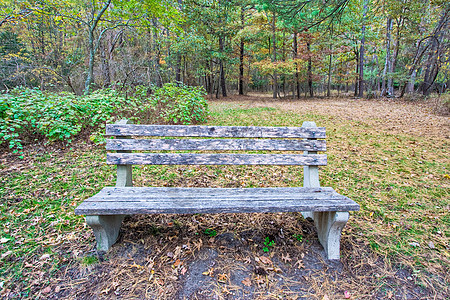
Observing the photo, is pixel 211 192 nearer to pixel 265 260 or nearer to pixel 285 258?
pixel 265 260

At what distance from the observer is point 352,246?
2.26m

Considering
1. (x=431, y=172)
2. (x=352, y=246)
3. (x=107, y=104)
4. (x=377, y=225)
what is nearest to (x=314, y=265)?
(x=352, y=246)

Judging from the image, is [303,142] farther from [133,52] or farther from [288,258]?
[133,52]

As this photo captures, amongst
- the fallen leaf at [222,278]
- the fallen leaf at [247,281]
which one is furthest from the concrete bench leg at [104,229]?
the fallen leaf at [247,281]

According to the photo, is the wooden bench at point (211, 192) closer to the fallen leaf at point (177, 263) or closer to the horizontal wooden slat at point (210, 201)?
the horizontal wooden slat at point (210, 201)

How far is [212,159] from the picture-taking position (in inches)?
93.7

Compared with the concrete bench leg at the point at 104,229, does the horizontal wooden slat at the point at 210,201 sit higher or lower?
higher

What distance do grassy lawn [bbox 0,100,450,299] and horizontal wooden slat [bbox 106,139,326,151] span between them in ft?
2.94

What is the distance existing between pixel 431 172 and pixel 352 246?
2848 millimetres

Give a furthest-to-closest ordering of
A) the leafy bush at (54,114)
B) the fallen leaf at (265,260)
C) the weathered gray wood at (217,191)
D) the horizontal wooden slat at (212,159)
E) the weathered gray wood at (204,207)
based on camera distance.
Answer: the leafy bush at (54,114), the horizontal wooden slat at (212,159), the weathered gray wood at (217,191), the fallen leaf at (265,260), the weathered gray wood at (204,207)

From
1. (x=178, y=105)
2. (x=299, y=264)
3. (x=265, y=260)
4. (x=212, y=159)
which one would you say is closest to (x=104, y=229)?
(x=212, y=159)

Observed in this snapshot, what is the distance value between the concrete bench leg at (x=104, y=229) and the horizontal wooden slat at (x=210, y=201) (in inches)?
6.1

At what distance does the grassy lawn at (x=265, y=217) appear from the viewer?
6.17ft

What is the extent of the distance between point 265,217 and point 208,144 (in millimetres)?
1146
